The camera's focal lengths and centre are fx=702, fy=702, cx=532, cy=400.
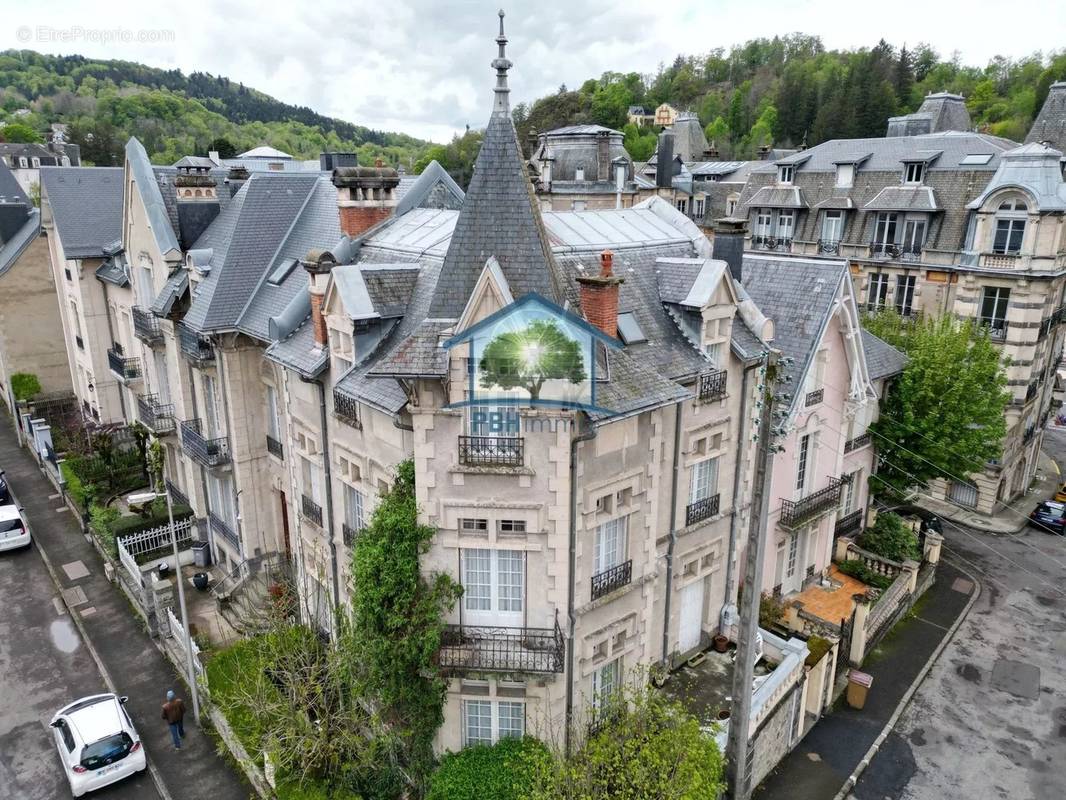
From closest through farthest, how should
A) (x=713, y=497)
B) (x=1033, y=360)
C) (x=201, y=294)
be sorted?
(x=713, y=497) → (x=201, y=294) → (x=1033, y=360)

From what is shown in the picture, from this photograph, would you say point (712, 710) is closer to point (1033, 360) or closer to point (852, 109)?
point (1033, 360)

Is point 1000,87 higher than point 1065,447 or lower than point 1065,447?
higher

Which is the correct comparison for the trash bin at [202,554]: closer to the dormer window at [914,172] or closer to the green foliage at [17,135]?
the dormer window at [914,172]

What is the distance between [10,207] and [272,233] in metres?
35.2

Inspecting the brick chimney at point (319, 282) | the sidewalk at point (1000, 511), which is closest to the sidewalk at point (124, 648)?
the brick chimney at point (319, 282)

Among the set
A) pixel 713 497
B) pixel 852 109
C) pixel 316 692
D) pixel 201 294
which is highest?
pixel 852 109

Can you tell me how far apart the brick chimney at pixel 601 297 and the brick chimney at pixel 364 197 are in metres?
10.9

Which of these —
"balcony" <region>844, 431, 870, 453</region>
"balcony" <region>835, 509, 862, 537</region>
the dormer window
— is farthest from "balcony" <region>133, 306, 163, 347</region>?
the dormer window

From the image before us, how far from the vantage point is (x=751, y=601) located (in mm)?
16328

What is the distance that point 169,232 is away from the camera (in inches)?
1181

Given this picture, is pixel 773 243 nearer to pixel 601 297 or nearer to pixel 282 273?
pixel 282 273

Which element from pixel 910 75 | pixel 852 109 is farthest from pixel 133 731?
pixel 910 75

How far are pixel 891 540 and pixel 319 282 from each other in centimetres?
2845

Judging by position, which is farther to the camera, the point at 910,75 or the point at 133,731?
the point at 910,75
